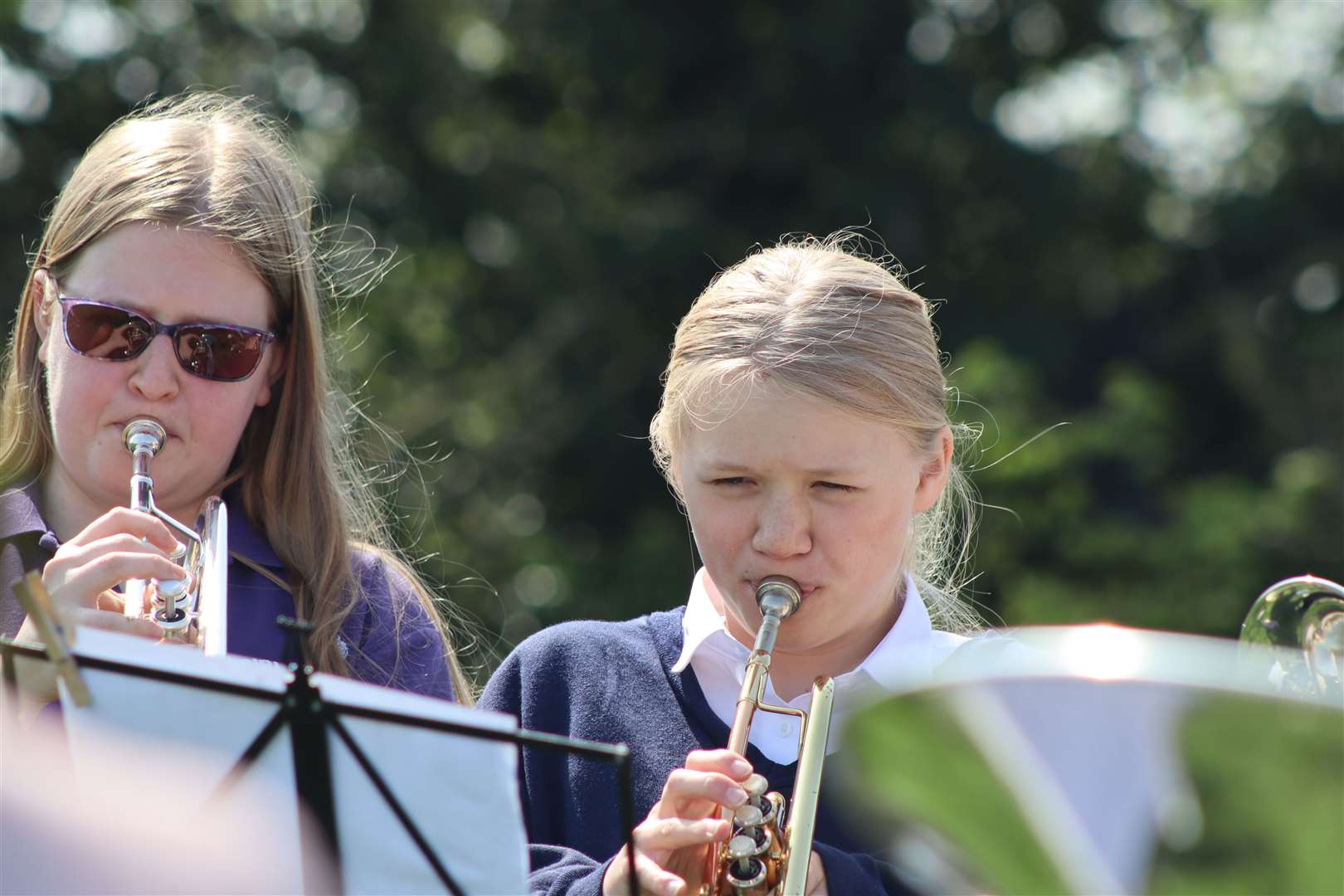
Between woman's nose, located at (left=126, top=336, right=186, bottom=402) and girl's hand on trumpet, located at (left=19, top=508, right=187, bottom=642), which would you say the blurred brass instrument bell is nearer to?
girl's hand on trumpet, located at (left=19, top=508, right=187, bottom=642)

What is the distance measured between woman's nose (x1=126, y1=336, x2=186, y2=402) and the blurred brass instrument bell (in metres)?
1.45

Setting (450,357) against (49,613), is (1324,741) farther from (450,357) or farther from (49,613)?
(450,357)

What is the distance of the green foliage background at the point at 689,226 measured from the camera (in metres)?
9.47

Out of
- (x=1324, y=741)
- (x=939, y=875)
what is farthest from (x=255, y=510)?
(x=1324, y=741)

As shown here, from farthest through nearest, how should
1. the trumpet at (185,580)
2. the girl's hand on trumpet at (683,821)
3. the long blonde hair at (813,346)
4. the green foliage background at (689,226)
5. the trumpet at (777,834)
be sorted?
the green foliage background at (689,226)
the long blonde hair at (813,346)
the trumpet at (185,580)
the trumpet at (777,834)
the girl's hand on trumpet at (683,821)

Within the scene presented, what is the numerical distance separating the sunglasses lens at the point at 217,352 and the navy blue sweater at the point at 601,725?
57cm

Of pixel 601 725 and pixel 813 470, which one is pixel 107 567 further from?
pixel 813 470

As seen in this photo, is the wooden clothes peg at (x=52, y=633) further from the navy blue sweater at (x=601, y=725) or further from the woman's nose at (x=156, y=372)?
the woman's nose at (x=156, y=372)

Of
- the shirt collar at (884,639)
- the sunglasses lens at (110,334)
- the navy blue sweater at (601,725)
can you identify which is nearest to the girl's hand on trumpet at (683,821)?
the navy blue sweater at (601,725)

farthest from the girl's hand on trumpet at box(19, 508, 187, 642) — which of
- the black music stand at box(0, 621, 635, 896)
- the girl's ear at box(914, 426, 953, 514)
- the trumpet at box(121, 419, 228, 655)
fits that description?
the girl's ear at box(914, 426, 953, 514)

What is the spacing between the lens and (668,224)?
9.98m

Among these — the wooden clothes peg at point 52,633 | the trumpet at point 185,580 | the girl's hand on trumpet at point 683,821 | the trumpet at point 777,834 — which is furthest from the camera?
the trumpet at point 185,580

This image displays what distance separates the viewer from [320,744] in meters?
1.40

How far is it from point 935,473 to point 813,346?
274mm
